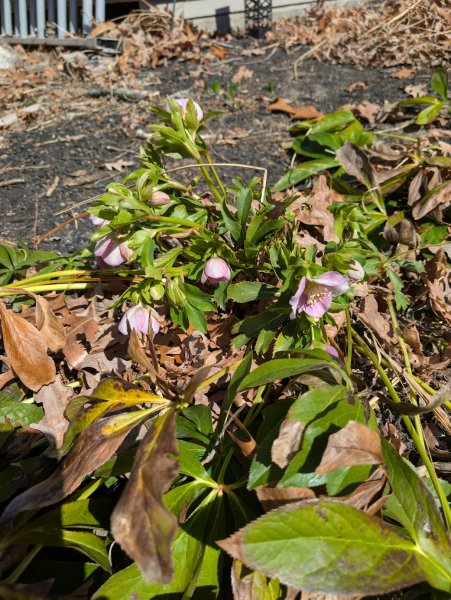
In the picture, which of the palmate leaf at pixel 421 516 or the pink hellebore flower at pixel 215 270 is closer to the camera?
the palmate leaf at pixel 421 516

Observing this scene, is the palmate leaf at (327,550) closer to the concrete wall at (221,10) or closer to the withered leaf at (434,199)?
the withered leaf at (434,199)

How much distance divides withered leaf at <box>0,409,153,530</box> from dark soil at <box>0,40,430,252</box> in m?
0.98

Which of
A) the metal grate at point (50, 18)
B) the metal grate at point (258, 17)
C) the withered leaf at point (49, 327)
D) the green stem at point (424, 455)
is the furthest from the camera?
the metal grate at point (50, 18)

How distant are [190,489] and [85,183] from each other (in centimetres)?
145

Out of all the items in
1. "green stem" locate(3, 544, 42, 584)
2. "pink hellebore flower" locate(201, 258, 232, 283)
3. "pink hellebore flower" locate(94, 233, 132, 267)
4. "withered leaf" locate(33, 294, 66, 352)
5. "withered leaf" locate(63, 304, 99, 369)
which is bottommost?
"green stem" locate(3, 544, 42, 584)

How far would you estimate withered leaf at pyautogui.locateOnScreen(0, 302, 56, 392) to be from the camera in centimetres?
111

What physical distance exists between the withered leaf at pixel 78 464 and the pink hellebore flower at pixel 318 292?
1.02 ft

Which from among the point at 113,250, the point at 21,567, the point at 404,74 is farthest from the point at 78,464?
the point at 404,74

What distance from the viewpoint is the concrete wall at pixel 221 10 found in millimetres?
4117

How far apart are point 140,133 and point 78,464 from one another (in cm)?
184

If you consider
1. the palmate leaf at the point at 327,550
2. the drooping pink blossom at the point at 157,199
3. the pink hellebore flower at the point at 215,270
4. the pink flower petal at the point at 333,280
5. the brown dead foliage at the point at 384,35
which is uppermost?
the brown dead foliage at the point at 384,35

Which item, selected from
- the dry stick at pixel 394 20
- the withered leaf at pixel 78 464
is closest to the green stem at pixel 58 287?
the withered leaf at pixel 78 464

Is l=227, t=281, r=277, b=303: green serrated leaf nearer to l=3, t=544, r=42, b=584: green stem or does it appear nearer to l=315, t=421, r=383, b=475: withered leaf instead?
l=315, t=421, r=383, b=475: withered leaf

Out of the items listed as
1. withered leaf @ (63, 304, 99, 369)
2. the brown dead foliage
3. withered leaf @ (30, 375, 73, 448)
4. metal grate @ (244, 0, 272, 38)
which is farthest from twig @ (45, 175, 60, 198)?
metal grate @ (244, 0, 272, 38)
